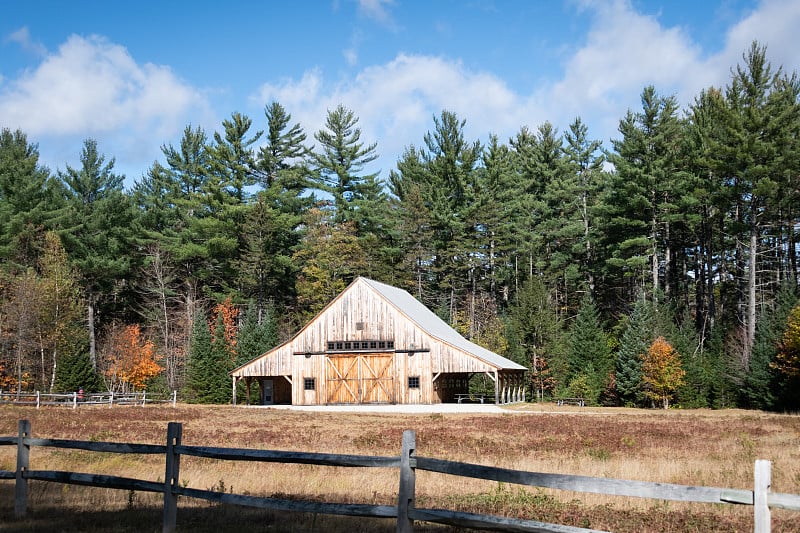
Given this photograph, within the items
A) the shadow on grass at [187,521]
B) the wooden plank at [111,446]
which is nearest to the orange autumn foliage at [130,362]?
the shadow on grass at [187,521]

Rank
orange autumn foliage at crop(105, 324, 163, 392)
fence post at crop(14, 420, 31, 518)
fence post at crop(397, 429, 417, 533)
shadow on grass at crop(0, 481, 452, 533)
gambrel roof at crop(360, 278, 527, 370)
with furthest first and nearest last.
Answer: orange autumn foliage at crop(105, 324, 163, 392), gambrel roof at crop(360, 278, 527, 370), fence post at crop(14, 420, 31, 518), shadow on grass at crop(0, 481, 452, 533), fence post at crop(397, 429, 417, 533)

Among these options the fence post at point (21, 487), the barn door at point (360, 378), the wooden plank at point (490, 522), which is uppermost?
the wooden plank at point (490, 522)

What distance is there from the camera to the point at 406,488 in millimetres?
7656

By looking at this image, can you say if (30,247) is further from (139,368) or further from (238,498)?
(238,498)

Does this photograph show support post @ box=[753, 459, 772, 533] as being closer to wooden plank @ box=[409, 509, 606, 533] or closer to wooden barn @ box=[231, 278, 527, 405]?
wooden plank @ box=[409, 509, 606, 533]

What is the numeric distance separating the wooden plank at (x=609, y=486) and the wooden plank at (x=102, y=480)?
3.53m

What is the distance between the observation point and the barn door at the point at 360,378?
48562mm

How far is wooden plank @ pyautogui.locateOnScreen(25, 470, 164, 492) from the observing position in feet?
30.0

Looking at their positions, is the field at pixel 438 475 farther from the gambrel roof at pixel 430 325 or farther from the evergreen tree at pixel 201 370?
the evergreen tree at pixel 201 370

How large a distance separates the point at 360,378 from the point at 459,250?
23.7 metres

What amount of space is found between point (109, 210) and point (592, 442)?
193 ft

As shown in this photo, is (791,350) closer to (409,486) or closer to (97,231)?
(409,486)

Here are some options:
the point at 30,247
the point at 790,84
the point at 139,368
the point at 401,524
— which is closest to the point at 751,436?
Result: the point at 401,524

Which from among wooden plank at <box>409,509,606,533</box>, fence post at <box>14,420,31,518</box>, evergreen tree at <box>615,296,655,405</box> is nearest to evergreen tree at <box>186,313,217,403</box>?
evergreen tree at <box>615,296,655,405</box>
